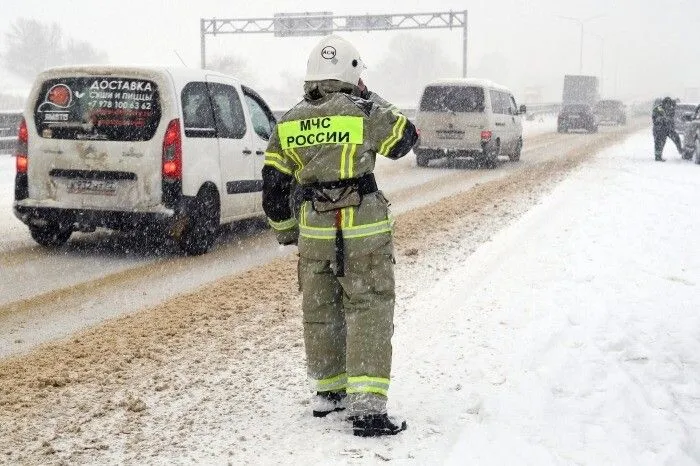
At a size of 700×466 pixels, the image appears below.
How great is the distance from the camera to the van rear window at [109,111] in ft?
28.3

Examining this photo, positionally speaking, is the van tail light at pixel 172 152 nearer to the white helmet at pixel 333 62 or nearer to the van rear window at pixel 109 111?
the van rear window at pixel 109 111

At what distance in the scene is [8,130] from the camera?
67.5ft

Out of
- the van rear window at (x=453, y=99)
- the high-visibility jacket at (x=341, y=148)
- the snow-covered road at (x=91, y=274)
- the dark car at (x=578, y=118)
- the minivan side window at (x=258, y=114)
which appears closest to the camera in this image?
the high-visibility jacket at (x=341, y=148)

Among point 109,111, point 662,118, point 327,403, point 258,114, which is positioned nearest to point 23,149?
point 109,111

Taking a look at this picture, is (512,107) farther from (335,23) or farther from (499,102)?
(335,23)

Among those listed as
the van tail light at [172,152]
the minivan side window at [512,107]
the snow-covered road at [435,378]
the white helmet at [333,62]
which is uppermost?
the white helmet at [333,62]

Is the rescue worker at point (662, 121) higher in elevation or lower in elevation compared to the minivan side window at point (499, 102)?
lower

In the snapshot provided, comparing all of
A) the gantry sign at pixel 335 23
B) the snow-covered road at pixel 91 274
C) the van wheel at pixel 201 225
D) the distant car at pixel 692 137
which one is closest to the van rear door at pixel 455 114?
the distant car at pixel 692 137

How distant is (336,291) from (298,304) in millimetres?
2828

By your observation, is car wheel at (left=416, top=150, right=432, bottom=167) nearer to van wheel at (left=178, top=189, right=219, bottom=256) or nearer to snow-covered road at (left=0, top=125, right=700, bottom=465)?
van wheel at (left=178, top=189, right=219, bottom=256)

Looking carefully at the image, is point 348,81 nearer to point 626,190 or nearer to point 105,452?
point 105,452

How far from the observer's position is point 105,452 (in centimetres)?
394

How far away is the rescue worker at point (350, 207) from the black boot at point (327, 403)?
0.26m

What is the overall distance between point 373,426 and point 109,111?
221 inches
